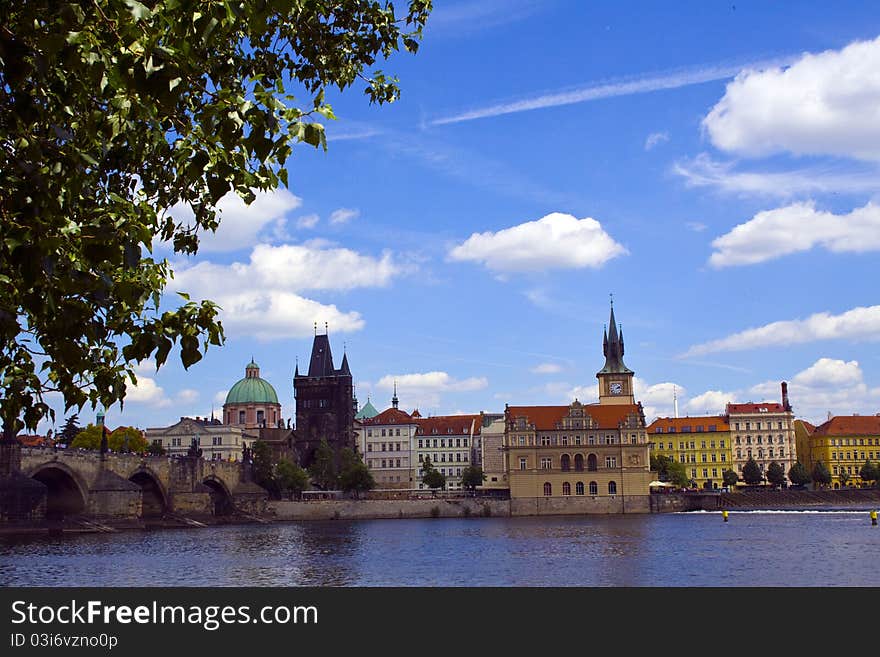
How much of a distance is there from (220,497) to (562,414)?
40.7 meters

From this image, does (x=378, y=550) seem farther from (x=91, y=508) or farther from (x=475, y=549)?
(x=91, y=508)

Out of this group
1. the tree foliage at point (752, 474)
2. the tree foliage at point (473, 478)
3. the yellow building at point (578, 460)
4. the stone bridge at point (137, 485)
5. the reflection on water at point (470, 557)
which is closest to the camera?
the reflection on water at point (470, 557)

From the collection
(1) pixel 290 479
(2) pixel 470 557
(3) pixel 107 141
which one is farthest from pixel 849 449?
(3) pixel 107 141

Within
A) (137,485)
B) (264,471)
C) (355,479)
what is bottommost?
(355,479)

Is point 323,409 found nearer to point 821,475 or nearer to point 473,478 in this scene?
point 473,478

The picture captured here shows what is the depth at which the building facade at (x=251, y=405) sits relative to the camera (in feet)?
525

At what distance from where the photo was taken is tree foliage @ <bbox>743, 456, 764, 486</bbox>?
422 ft

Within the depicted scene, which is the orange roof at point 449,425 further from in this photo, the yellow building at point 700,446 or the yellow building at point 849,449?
the yellow building at point 849,449

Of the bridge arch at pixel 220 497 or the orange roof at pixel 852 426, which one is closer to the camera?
the bridge arch at pixel 220 497

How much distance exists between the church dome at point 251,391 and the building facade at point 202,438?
A: 1764 centimetres

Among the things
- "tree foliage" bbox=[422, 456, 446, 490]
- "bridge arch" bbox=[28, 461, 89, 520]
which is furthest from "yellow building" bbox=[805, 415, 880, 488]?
"bridge arch" bbox=[28, 461, 89, 520]

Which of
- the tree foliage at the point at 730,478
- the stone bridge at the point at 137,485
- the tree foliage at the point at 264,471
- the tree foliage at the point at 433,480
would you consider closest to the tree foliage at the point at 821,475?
the tree foliage at the point at 730,478

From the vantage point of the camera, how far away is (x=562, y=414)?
11088 centimetres
